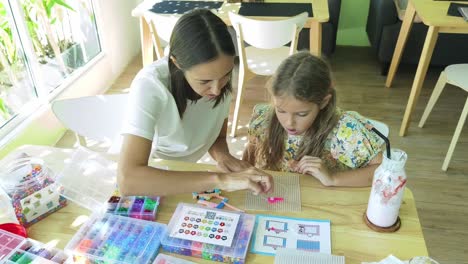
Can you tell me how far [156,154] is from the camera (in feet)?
4.33

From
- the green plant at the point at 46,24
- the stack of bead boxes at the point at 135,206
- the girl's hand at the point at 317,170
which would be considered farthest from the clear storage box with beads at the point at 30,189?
the green plant at the point at 46,24

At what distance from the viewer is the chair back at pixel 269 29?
2.03 m

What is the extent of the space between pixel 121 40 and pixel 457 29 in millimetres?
2568

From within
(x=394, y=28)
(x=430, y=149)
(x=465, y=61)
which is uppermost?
(x=394, y=28)

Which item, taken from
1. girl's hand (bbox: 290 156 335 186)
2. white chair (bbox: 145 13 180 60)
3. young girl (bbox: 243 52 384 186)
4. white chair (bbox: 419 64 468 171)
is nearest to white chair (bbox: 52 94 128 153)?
young girl (bbox: 243 52 384 186)

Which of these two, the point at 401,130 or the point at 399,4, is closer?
the point at 401,130

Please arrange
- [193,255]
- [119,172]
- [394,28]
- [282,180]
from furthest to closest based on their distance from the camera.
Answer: [394,28] → [282,180] → [119,172] → [193,255]

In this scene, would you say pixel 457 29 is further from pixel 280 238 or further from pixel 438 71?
pixel 280 238

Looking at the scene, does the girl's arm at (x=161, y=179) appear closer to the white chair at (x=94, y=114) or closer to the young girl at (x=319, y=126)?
the young girl at (x=319, y=126)

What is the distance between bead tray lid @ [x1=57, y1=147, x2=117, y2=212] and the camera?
968 millimetres

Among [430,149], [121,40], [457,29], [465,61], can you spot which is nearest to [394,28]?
[465,61]

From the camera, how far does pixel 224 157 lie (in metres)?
1.27

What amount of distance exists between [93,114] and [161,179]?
0.58 metres

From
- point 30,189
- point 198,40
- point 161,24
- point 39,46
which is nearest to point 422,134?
point 161,24
